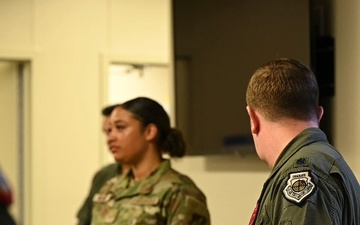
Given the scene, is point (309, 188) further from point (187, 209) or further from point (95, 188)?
point (95, 188)

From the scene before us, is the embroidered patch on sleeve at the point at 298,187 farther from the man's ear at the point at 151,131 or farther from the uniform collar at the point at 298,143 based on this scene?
the man's ear at the point at 151,131

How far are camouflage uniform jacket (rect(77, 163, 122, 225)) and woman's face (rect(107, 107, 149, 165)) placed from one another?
54cm

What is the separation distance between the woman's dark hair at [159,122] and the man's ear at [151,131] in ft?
0.04

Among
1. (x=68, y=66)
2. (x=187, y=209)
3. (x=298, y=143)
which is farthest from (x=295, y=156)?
(x=68, y=66)

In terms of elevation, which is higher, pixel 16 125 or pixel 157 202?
pixel 16 125

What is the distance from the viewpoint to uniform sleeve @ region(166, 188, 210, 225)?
285cm

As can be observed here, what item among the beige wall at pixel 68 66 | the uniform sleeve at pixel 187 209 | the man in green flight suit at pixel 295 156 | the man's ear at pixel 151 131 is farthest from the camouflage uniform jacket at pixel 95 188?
the man in green flight suit at pixel 295 156

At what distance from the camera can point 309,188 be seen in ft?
5.82

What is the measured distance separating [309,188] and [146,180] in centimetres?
136

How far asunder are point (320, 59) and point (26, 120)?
2763mm

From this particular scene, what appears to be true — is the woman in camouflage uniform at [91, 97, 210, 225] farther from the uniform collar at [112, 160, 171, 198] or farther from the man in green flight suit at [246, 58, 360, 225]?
the man in green flight suit at [246, 58, 360, 225]

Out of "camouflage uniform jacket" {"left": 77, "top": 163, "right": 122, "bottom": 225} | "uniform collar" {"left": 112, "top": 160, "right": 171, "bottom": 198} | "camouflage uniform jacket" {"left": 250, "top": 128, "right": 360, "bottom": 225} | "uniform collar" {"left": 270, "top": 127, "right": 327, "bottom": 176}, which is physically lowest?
"camouflage uniform jacket" {"left": 77, "top": 163, "right": 122, "bottom": 225}

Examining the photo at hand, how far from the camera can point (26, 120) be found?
528cm

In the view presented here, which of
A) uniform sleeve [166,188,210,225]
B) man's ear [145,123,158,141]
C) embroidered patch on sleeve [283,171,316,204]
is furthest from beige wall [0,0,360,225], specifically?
embroidered patch on sleeve [283,171,316,204]
